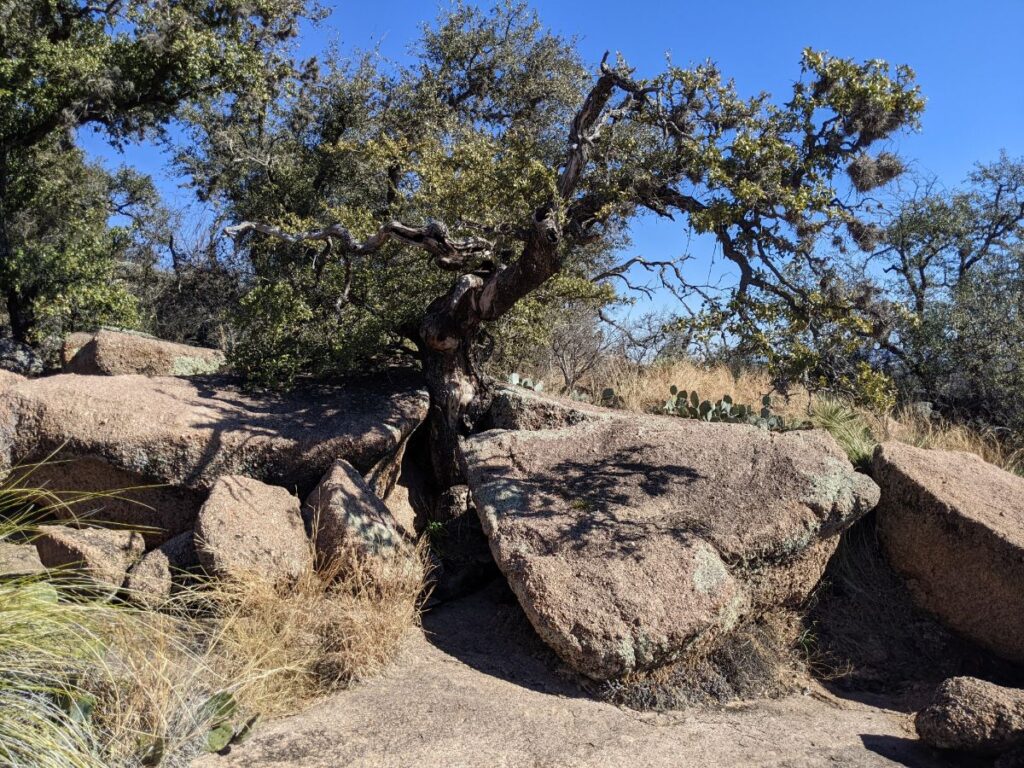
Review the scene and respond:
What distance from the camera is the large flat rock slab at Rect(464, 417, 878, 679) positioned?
5469 mm

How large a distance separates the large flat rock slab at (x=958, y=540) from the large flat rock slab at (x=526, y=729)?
59.1 inches

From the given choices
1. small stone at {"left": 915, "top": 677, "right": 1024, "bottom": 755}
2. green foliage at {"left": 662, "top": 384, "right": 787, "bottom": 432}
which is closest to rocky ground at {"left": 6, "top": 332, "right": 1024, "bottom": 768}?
small stone at {"left": 915, "top": 677, "right": 1024, "bottom": 755}

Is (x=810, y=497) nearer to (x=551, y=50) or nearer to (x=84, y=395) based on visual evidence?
(x=84, y=395)

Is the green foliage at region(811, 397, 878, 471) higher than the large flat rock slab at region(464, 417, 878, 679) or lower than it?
higher

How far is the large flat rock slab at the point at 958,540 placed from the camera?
6.47 metres

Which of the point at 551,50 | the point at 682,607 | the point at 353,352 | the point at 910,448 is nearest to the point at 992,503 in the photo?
the point at 910,448

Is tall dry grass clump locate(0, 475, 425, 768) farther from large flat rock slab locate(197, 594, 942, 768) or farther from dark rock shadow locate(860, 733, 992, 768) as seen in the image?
dark rock shadow locate(860, 733, 992, 768)

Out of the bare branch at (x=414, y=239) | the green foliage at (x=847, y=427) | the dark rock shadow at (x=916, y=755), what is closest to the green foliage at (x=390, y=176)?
the bare branch at (x=414, y=239)

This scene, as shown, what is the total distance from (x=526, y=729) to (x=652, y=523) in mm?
2047

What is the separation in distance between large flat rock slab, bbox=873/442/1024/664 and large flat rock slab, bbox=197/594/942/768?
1.50m

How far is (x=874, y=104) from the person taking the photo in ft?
21.7

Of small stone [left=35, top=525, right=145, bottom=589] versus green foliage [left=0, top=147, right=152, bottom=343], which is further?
green foliage [left=0, top=147, right=152, bottom=343]

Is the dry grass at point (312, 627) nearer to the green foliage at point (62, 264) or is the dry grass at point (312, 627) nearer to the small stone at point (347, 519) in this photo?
the small stone at point (347, 519)

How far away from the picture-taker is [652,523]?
623 cm
